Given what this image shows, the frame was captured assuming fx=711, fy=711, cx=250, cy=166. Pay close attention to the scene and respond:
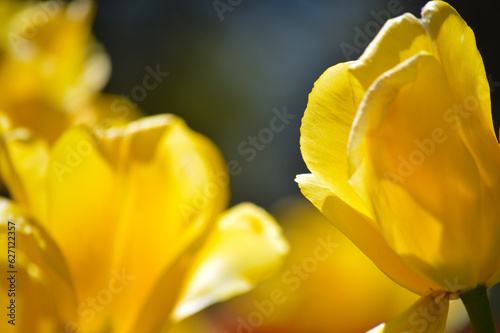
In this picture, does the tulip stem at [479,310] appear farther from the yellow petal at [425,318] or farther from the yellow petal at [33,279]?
the yellow petal at [33,279]

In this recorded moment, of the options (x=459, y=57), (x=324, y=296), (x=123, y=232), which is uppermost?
(x=459, y=57)

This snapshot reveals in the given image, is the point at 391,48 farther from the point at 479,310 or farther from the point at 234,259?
the point at 234,259

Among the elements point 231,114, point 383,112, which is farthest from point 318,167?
point 231,114

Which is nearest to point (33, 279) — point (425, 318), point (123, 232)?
point (123, 232)

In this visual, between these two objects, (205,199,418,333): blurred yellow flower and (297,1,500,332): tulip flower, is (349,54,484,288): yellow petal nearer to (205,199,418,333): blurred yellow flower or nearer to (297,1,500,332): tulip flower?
(297,1,500,332): tulip flower

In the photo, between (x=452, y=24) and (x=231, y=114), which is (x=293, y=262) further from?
(x=231, y=114)

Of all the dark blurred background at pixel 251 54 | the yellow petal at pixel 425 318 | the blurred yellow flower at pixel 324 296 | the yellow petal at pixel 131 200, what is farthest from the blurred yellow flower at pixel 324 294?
the dark blurred background at pixel 251 54

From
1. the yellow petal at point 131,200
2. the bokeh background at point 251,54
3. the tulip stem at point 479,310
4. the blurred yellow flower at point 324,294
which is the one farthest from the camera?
the bokeh background at point 251,54
